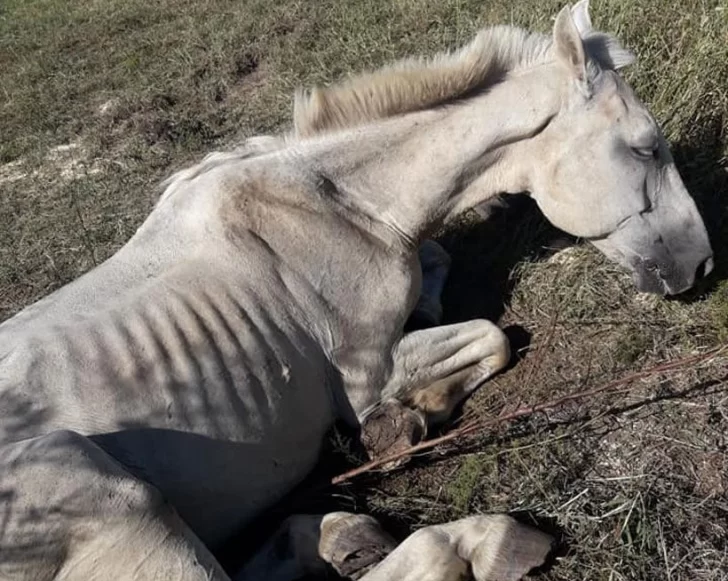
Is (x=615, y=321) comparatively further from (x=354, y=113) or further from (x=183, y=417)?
(x=183, y=417)

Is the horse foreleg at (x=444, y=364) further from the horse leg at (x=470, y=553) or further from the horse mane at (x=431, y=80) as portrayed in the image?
the horse mane at (x=431, y=80)

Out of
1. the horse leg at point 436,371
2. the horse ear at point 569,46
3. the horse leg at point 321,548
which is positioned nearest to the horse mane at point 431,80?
the horse ear at point 569,46

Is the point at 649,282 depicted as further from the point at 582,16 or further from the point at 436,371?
the point at 582,16

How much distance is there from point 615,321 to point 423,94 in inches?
52.6

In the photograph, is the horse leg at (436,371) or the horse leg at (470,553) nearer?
the horse leg at (470,553)

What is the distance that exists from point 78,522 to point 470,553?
4.29 ft

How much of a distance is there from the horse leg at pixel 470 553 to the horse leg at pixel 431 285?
4.38 ft

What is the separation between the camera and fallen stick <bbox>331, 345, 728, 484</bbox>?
3393 mm

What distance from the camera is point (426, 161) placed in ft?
12.6

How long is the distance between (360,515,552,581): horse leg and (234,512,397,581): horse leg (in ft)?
0.37

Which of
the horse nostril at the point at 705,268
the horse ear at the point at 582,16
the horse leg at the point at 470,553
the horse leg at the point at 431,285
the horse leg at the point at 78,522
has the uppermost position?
the horse ear at the point at 582,16

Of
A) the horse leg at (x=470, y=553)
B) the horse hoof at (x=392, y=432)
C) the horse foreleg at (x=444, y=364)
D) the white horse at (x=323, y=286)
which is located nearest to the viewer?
the horse leg at (x=470, y=553)

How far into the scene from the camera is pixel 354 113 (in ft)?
12.8

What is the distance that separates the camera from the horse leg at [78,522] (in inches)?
107
